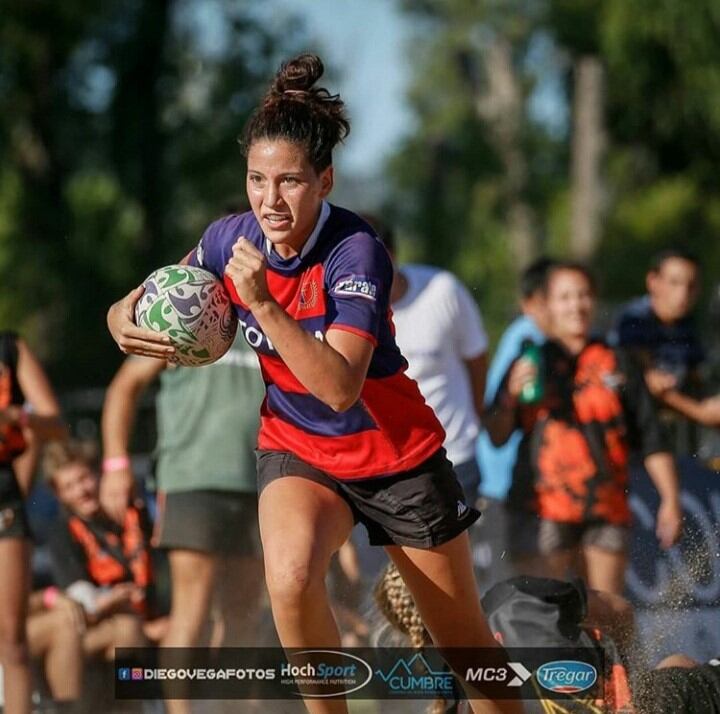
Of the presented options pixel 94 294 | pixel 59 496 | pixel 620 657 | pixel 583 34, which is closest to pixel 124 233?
pixel 94 294

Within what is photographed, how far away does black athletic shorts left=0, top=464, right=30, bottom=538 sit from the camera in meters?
5.86

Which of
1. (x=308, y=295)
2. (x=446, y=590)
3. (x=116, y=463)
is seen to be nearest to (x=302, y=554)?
(x=446, y=590)

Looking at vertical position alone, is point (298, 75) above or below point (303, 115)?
above

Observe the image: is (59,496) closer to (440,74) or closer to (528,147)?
(528,147)

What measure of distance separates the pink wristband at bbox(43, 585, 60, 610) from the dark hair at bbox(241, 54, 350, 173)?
3046 mm

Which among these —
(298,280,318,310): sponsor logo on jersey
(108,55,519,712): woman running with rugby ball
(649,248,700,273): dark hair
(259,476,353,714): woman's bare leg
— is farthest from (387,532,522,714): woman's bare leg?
(649,248,700,273): dark hair

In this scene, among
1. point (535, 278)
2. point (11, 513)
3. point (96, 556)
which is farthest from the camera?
point (535, 278)

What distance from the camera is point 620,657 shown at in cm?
548

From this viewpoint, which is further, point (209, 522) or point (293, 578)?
point (209, 522)

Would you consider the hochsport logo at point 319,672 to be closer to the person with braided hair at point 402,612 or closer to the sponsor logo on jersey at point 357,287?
the person with braided hair at point 402,612

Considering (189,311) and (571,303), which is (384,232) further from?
(189,311)

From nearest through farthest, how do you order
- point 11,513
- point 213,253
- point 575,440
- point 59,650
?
point 213,253, point 11,513, point 59,650, point 575,440

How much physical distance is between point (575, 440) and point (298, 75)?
2.82 m

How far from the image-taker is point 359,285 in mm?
4406
